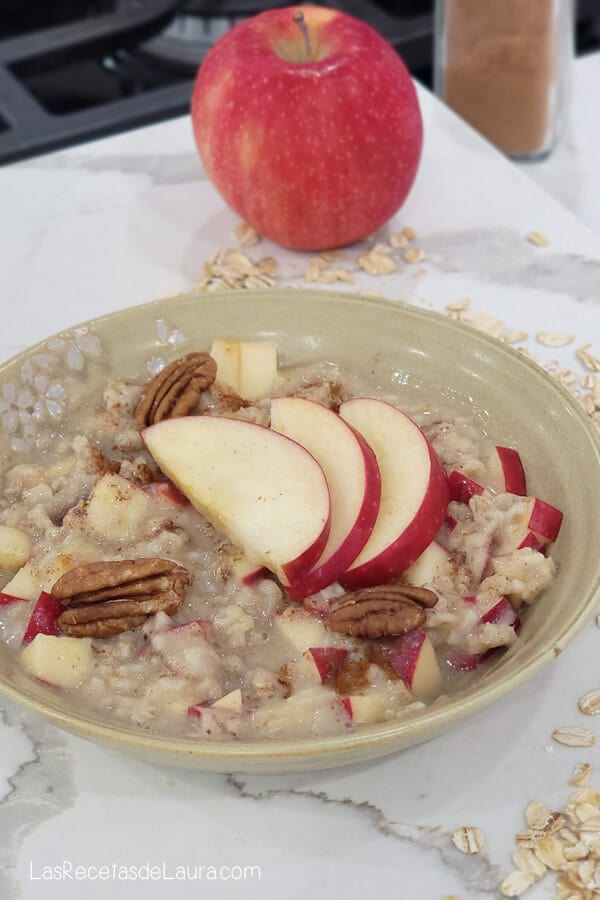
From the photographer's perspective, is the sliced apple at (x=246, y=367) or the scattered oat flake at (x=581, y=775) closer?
the scattered oat flake at (x=581, y=775)

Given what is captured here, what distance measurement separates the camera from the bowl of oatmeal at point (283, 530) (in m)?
0.73

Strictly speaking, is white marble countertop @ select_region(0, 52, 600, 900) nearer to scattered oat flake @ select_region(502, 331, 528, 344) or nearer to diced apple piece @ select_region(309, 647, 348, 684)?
diced apple piece @ select_region(309, 647, 348, 684)

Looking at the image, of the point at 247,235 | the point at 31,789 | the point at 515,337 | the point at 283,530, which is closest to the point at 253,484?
the point at 283,530

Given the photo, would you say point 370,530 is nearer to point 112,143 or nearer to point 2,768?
point 2,768

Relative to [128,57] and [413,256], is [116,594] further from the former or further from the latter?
[128,57]

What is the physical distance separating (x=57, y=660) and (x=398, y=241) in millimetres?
740

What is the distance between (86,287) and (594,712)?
2.46 ft

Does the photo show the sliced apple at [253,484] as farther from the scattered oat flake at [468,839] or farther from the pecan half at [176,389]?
the scattered oat flake at [468,839]

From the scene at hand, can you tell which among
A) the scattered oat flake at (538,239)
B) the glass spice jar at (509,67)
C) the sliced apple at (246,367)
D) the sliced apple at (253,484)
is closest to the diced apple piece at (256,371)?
the sliced apple at (246,367)

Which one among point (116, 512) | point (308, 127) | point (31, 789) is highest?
point (308, 127)

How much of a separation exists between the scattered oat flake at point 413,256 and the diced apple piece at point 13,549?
0.62 m

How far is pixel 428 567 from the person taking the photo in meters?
0.81

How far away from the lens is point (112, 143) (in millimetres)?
1520

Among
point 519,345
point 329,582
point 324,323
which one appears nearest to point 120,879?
point 329,582
